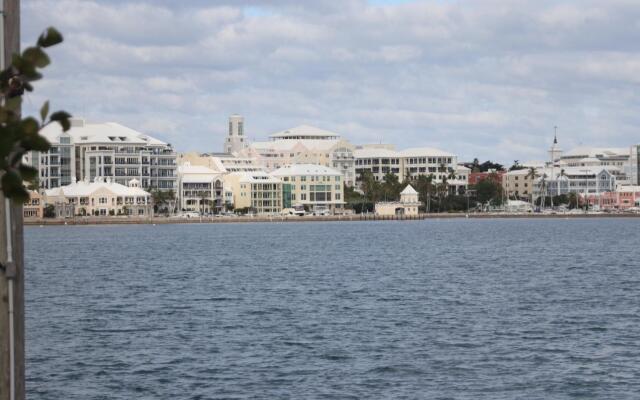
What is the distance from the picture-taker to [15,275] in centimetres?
790

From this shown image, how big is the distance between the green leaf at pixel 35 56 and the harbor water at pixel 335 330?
22285mm

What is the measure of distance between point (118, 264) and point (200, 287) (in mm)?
27867

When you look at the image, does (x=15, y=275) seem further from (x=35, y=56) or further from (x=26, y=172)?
(x=35, y=56)

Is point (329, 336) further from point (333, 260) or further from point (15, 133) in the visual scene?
Answer: point (333, 260)

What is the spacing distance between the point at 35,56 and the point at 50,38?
5.4 inches

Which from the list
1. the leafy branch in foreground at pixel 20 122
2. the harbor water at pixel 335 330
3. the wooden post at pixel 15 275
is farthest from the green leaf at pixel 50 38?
the harbor water at pixel 335 330

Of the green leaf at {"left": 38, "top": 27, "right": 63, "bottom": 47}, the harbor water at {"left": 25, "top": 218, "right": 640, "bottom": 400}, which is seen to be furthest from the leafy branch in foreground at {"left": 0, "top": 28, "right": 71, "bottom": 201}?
the harbor water at {"left": 25, "top": 218, "right": 640, "bottom": 400}

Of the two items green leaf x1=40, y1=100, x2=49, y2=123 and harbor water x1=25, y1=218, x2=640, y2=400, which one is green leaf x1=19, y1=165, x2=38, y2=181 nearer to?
→ green leaf x1=40, y1=100, x2=49, y2=123

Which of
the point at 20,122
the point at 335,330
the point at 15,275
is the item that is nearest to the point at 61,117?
the point at 20,122

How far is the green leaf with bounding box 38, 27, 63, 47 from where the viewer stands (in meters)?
6.61

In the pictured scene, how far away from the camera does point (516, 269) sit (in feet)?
265

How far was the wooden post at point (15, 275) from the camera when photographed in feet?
25.9

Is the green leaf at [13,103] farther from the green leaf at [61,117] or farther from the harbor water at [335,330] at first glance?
the harbor water at [335,330]

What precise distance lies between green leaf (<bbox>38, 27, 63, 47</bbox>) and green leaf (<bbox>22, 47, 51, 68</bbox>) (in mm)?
71
